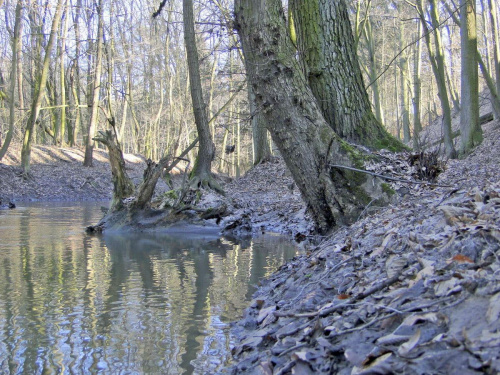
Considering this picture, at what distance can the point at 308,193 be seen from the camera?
6426 millimetres

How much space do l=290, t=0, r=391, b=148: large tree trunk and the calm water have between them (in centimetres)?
207

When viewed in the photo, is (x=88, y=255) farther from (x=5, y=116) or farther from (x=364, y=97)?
(x=5, y=116)

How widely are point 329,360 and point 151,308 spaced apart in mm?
2415

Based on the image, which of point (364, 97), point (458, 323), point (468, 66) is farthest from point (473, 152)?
point (458, 323)

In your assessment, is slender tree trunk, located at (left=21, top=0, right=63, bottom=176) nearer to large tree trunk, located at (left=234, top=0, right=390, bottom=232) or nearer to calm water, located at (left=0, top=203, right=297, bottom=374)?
calm water, located at (left=0, top=203, right=297, bottom=374)

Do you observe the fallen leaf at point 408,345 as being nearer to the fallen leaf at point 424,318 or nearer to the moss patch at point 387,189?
the fallen leaf at point 424,318

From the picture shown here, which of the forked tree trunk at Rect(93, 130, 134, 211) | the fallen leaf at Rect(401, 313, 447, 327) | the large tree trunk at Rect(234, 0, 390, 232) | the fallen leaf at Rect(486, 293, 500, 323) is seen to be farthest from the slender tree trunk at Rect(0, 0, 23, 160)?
the fallen leaf at Rect(486, 293, 500, 323)

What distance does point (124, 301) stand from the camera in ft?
14.8

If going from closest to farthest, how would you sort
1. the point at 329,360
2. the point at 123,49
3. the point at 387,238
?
the point at 329,360 < the point at 387,238 < the point at 123,49

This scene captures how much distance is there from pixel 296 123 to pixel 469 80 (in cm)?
1113

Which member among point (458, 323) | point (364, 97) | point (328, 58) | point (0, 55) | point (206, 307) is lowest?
point (206, 307)

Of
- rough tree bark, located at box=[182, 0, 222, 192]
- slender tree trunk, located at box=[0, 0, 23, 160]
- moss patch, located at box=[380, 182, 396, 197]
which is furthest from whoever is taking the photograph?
slender tree trunk, located at box=[0, 0, 23, 160]

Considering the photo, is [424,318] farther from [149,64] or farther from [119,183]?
[149,64]

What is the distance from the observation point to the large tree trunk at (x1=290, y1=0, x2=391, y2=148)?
23.8ft
